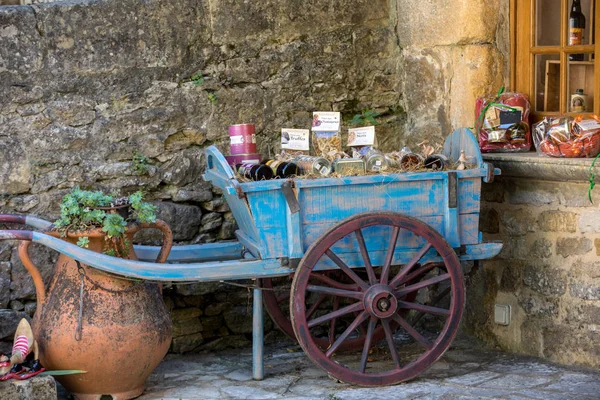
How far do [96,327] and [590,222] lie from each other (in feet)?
7.76

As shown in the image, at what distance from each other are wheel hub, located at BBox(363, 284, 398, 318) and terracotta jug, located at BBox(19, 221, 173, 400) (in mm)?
936

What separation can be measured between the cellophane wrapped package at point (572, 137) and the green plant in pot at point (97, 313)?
1974 mm

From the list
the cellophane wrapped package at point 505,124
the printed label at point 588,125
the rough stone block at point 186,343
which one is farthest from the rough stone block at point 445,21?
the rough stone block at point 186,343

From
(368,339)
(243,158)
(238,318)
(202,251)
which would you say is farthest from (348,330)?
(238,318)

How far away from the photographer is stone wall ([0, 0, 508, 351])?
4.73 m

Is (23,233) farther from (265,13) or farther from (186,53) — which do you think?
(265,13)

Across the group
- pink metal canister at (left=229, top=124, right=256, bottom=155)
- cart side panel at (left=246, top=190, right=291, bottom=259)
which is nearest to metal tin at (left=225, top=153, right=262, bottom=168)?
pink metal canister at (left=229, top=124, right=256, bottom=155)

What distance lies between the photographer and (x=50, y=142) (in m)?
4.77

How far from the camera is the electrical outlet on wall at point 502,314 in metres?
4.97

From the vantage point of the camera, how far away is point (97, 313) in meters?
4.12

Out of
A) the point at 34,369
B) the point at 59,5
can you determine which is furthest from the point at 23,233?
the point at 59,5

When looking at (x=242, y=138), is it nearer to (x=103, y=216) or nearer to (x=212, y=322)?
(x=103, y=216)

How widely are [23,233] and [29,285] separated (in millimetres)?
798

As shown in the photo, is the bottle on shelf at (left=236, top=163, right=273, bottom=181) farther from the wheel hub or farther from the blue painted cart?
the wheel hub
